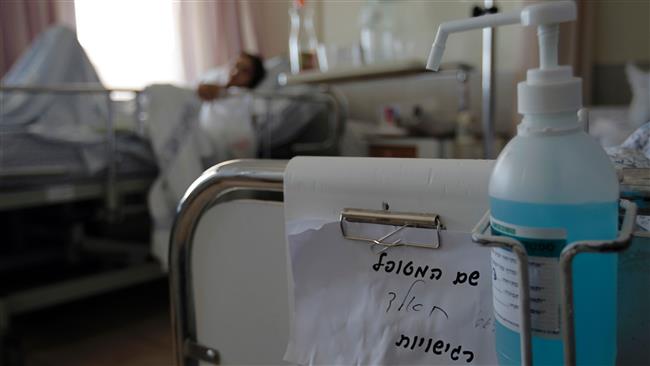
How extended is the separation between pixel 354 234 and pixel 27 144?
4.57 ft

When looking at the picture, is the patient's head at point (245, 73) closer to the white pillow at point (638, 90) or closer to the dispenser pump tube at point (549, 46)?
the white pillow at point (638, 90)

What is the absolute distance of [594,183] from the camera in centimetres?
26

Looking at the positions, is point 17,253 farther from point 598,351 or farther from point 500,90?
point 598,351

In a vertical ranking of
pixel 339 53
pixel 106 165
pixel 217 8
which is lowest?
pixel 106 165

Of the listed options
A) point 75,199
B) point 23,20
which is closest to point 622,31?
point 75,199

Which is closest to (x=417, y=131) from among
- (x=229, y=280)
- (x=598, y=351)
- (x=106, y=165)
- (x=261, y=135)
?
(x=261, y=135)

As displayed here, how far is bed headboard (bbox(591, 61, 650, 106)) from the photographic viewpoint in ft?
6.70

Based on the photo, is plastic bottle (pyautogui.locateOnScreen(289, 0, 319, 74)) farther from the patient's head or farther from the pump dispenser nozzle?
the pump dispenser nozzle

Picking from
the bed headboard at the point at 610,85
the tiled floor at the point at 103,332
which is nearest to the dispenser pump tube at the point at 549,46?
the tiled floor at the point at 103,332

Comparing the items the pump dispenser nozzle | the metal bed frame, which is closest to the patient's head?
the metal bed frame

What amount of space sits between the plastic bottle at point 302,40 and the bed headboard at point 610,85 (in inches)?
43.4

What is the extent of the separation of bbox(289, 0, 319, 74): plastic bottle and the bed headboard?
110cm

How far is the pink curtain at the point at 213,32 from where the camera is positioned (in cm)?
289

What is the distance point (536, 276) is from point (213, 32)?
2.94 m
